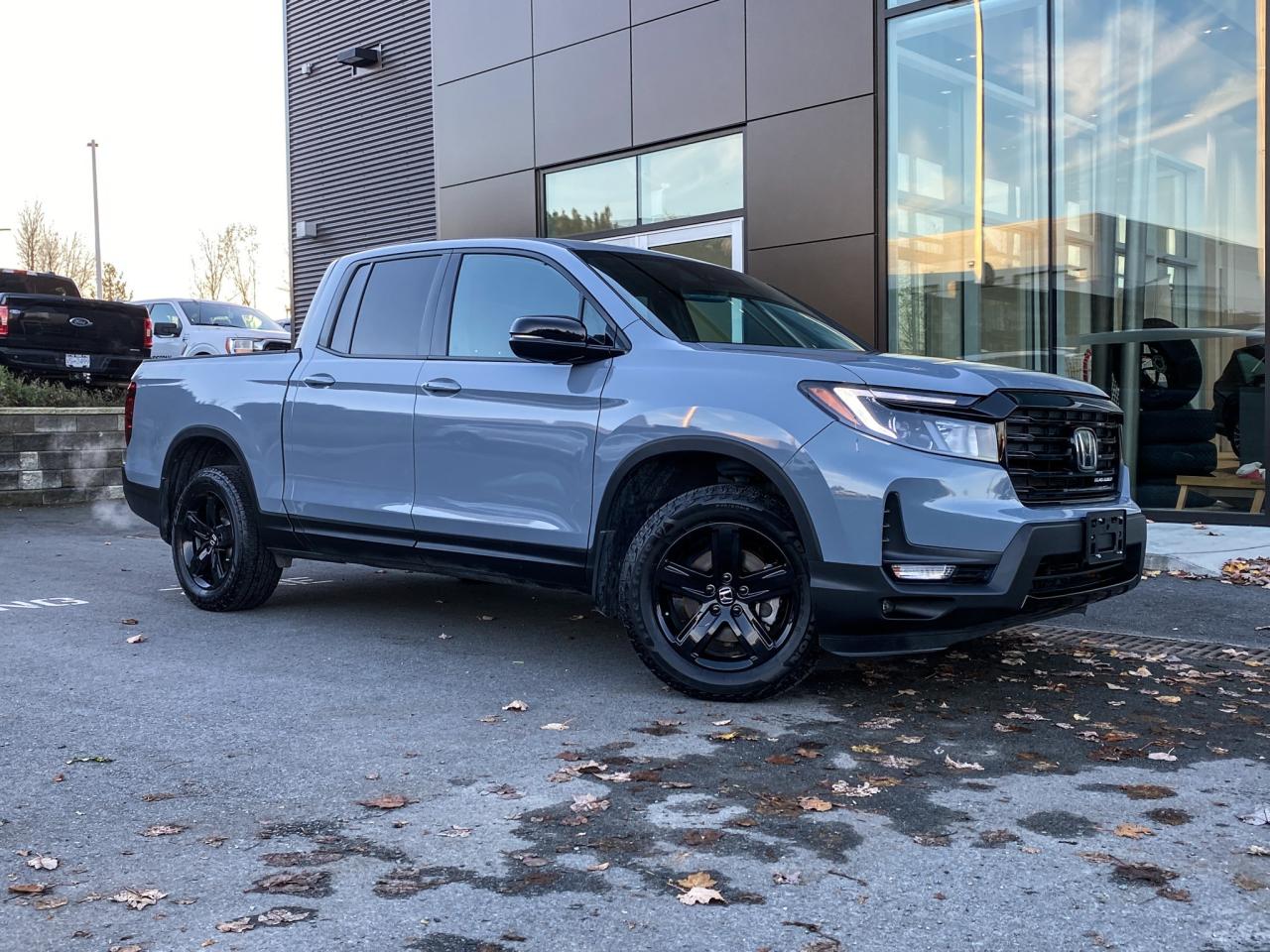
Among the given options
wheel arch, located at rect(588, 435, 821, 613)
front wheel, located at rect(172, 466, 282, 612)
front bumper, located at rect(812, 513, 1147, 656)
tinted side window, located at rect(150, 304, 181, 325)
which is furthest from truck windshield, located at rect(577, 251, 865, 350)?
tinted side window, located at rect(150, 304, 181, 325)

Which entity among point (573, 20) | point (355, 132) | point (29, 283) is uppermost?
point (573, 20)

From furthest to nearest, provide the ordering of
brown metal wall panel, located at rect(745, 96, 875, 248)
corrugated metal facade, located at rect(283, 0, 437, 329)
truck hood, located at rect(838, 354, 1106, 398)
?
corrugated metal facade, located at rect(283, 0, 437, 329)
brown metal wall panel, located at rect(745, 96, 875, 248)
truck hood, located at rect(838, 354, 1106, 398)

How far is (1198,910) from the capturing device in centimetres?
296

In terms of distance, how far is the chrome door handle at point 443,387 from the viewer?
5754 mm

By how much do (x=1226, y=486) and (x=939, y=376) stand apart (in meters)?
7.12

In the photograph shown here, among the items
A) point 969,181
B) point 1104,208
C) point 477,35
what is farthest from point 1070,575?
point 477,35

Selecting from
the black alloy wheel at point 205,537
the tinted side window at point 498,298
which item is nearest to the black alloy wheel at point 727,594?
the tinted side window at point 498,298

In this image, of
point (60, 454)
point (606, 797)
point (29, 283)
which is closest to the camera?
point (606, 797)

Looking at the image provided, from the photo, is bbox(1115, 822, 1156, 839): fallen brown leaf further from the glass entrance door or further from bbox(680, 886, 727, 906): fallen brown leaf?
the glass entrance door

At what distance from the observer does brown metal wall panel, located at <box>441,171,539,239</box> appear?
51.5ft

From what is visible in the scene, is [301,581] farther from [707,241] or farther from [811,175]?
[707,241]

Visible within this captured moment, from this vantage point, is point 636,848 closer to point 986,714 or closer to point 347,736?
point 347,736

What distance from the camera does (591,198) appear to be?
15008mm

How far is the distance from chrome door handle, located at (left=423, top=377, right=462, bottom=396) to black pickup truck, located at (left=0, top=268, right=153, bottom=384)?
11.6m
